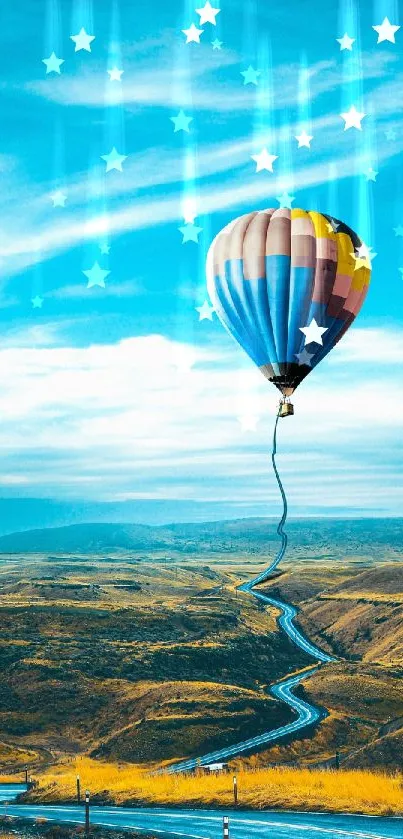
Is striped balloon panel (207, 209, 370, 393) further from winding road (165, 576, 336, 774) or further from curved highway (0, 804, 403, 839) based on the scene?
curved highway (0, 804, 403, 839)

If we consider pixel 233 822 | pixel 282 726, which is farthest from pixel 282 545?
pixel 282 726

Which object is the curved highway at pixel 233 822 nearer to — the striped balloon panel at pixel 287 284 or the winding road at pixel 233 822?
the winding road at pixel 233 822

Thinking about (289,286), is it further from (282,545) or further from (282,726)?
(282,726)

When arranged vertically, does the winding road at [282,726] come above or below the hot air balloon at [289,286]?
below

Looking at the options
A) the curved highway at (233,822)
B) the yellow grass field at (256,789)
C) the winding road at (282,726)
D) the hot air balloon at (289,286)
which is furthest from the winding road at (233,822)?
the hot air balloon at (289,286)

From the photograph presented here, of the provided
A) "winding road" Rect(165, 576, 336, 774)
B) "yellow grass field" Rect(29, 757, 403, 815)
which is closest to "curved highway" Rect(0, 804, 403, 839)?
"yellow grass field" Rect(29, 757, 403, 815)

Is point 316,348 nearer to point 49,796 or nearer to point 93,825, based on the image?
point 93,825
